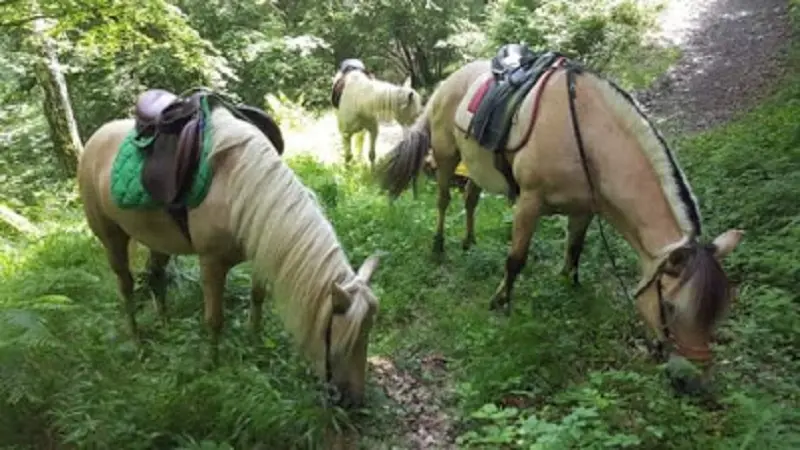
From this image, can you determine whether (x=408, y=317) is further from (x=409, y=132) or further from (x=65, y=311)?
(x=65, y=311)

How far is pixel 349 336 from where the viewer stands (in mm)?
3311

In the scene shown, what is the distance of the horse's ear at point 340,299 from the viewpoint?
128 inches

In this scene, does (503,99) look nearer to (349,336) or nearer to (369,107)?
(349,336)

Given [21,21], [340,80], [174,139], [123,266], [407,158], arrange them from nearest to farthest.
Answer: [174,139] < [123,266] < [21,21] < [407,158] < [340,80]

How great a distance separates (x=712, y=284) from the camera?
10.3ft

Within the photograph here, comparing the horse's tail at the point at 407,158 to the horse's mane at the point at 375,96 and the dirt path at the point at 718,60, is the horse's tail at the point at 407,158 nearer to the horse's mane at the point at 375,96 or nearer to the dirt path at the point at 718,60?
the horse's mane at the point at 375,96

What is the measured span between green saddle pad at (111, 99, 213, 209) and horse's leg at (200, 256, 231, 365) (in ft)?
1.26

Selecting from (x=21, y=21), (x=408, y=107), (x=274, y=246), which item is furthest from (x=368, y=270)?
(x=408, y=107)

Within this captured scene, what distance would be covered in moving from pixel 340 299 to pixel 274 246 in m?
0.54

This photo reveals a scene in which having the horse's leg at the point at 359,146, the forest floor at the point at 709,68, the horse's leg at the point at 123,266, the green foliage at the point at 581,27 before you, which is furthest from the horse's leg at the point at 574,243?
the green foliage at the point at 581,27

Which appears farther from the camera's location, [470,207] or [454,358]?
[470,207]

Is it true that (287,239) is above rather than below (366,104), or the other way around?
above

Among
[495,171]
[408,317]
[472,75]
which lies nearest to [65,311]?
[408,317]

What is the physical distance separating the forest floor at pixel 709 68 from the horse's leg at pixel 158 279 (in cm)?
620
